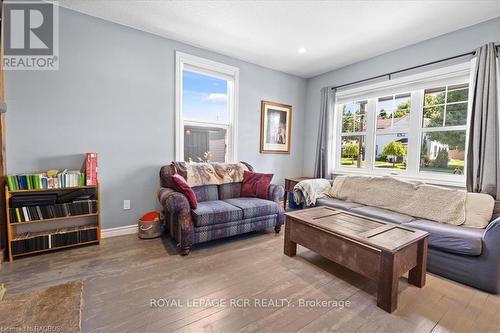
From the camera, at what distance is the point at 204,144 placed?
11.6ft

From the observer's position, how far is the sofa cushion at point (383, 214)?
2.44 meters

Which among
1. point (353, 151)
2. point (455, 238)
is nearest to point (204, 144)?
point (353, 151)

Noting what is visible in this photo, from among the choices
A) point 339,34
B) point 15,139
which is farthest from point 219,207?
point 339,34

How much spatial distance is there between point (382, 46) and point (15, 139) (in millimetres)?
4558

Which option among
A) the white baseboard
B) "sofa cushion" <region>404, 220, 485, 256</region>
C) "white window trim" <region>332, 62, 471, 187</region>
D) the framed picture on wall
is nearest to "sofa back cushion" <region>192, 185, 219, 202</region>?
the white baseboard

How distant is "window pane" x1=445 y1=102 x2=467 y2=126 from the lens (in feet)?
8.94

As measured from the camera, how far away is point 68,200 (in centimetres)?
239

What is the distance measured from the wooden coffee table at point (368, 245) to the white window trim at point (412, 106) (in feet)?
4.71

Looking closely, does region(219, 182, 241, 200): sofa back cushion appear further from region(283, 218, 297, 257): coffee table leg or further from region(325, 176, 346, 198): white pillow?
region(325, 176, 346, 198): white pillow

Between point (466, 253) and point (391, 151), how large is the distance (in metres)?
1.78

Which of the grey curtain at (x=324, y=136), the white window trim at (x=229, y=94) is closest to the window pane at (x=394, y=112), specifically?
the grey curtain at (x=324, y=136)

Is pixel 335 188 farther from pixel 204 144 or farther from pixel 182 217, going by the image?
pixel 182 217

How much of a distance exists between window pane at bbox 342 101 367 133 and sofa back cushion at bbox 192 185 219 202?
8.44 feet

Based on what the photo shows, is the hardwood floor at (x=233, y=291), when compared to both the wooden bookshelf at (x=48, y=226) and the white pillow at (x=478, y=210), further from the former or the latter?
the white pillow at (x=478, y=210)
